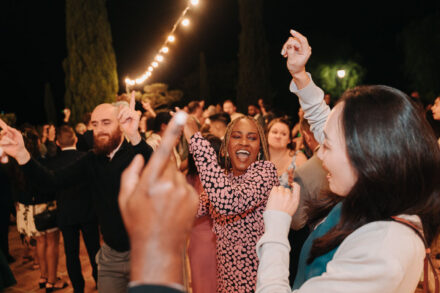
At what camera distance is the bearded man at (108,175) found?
2.55m

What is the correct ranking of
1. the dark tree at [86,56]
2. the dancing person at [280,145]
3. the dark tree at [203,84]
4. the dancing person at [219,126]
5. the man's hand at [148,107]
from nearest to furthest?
the dancing person at [280,145] → the dancing person at [219,126] → the man's hand at [148,107] → the dark tree at [86,56] → the dark tree at [203,84]

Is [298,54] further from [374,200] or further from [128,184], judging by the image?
[128,184]

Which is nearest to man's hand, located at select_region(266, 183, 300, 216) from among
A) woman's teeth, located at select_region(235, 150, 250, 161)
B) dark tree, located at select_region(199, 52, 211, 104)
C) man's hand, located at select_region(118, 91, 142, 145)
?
woman's teeth, located at select_region(235, 150, 250, 161)

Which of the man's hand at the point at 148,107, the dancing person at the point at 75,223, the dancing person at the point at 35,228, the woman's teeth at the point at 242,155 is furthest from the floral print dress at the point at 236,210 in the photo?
the man's hand at the point at 148,107

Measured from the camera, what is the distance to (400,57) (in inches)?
1147

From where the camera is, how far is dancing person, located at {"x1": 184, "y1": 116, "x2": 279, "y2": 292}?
6.81ft

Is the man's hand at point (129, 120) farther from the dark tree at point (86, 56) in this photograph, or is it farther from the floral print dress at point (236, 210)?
the dark tree at point (86, 56)

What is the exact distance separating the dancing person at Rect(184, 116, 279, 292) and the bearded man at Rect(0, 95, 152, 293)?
550mm

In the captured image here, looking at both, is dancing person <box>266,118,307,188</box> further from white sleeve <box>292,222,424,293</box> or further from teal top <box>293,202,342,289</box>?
white sleeve <box>292,222,424,293</box>

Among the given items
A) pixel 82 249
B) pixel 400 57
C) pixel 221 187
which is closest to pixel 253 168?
pixel 221 187

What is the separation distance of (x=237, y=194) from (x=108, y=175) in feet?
4.23

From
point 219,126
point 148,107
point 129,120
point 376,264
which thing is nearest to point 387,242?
point 376,264

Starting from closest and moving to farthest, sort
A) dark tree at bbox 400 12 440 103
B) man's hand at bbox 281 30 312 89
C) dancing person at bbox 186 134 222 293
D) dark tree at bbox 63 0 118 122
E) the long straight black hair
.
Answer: the long straight black hair < man's hand at bbox 281 30 312 89 < dancing person at bbox 186 134 222 293 < dark tree at bbox 63 0 118 122 < dark tree at bbox 400 12 440 103

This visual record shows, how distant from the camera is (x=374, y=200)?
1101 millimetres
